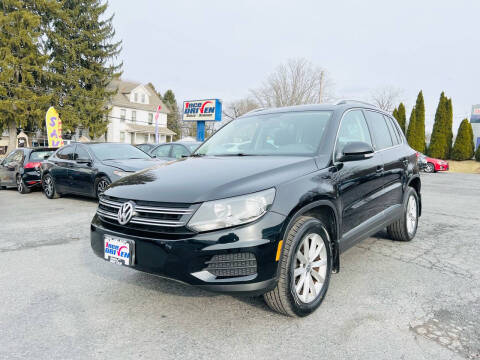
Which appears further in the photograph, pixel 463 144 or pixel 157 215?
pixel 463 144

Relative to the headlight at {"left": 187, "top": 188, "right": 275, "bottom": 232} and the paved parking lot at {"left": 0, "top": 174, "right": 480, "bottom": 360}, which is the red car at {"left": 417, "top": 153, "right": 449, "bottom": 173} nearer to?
the paved parking lot at {"left": 0, "top": 174, "right": 480, "bottom": 360}

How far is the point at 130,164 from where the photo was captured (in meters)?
8.11

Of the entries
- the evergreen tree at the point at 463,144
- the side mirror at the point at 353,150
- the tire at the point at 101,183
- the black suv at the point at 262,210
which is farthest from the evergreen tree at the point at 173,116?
the side mirror at the point at 353,150

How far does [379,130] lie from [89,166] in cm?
651

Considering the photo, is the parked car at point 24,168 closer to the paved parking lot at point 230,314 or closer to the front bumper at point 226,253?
the paved parking lot at point 230,314

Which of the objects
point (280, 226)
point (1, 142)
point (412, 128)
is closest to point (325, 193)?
point (280, 226)

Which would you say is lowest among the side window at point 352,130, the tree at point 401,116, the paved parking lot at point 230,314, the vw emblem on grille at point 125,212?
the paved parking lot at point 230,314

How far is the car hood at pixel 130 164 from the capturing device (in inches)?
312

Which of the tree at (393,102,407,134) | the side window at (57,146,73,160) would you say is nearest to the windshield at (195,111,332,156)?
the side window at (57,146,73,160)

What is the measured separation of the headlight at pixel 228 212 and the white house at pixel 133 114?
42.7 meters

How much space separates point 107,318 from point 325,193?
2.02m

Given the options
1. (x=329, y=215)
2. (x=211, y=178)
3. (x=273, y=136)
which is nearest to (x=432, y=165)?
(x=273, y=136)

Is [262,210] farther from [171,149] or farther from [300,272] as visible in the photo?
[171,149]

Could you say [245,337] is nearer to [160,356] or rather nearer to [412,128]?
[160,356]
